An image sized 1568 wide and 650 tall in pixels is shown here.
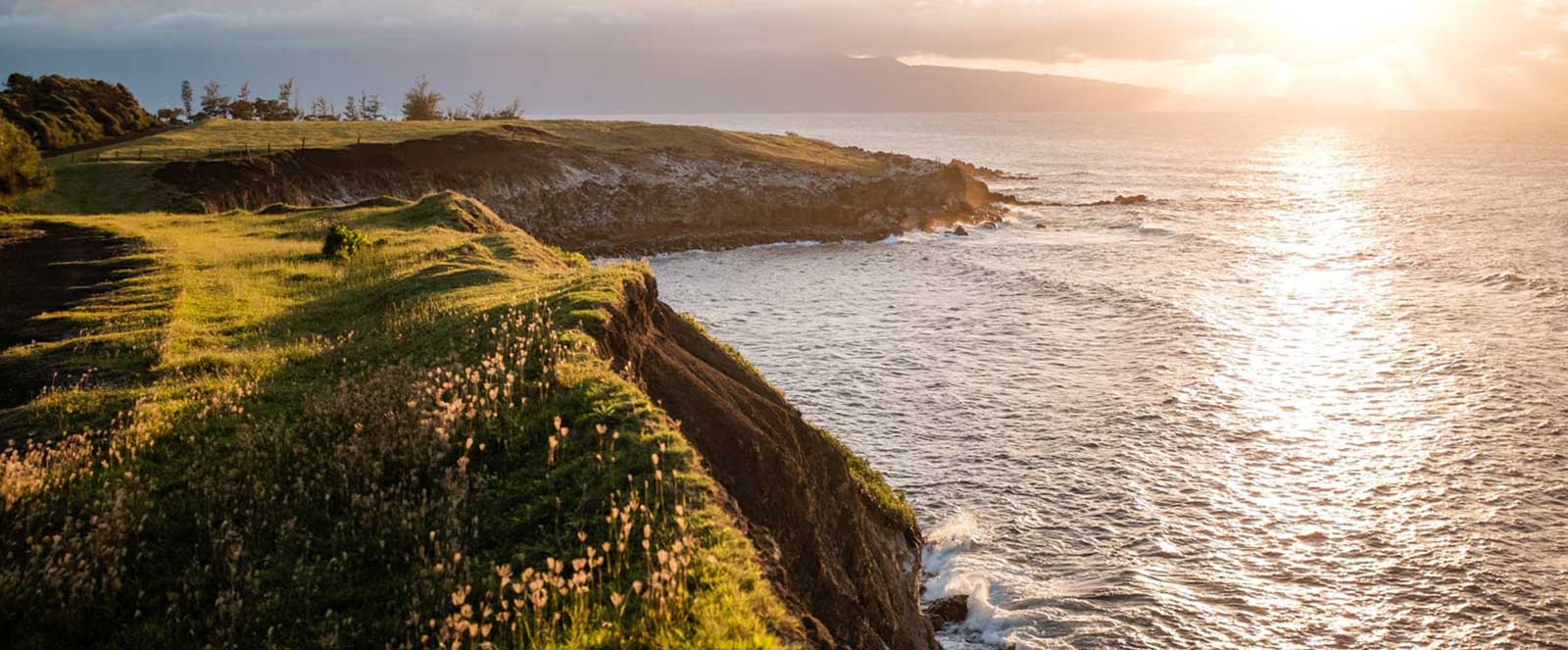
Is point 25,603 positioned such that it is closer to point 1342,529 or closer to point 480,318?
point 480,318

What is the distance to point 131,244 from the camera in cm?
2784

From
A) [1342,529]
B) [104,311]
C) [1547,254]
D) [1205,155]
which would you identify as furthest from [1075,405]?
[1205,155]

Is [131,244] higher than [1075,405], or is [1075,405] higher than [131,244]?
[131,244]

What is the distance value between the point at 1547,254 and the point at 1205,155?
120 metres

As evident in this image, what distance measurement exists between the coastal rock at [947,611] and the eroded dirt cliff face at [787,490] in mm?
460

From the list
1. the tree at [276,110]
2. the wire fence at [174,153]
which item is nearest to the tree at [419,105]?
the tree at [276,110]

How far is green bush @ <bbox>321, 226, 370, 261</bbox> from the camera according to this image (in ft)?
87.7

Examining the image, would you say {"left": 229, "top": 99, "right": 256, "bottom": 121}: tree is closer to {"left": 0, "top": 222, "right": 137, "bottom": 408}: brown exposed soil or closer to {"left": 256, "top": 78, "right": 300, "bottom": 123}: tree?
→ {"left": 256, "top": 78, "right": 300, "bottom": 123}: tree

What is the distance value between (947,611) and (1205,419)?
51.0 feet

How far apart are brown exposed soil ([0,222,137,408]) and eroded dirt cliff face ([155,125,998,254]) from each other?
26.6m

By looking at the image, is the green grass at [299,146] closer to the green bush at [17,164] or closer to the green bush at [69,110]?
the green bush at [17,164]

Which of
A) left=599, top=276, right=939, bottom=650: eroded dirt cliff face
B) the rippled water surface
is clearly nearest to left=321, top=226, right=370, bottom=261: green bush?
left=599, top=276, right=939, bottom=650: eroded dirt cliff face

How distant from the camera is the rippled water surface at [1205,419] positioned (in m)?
18.6

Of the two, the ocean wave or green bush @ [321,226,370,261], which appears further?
green bush @ [321,226,370,261]
